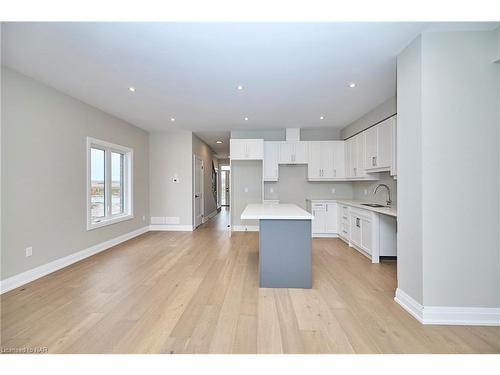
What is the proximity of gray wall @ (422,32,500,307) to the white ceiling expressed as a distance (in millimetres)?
312

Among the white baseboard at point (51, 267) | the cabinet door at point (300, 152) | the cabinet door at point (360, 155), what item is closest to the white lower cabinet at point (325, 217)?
the cabinet door at point (360, 155)

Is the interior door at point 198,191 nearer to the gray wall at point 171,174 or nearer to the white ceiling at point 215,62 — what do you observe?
the gray wall at point 171,174

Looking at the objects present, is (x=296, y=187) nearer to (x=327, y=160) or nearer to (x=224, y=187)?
(x=327, y=160)

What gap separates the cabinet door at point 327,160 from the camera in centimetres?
561

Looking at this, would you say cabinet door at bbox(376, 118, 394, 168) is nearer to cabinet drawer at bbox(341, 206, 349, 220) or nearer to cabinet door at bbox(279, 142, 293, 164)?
cabinet drawer at bbox(341, 206, 349, 220)

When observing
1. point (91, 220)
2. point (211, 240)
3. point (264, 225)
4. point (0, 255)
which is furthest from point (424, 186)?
point (91, 220)

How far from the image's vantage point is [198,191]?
7180mm

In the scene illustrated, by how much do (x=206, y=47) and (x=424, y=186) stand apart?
247cm

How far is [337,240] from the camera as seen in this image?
5117mm

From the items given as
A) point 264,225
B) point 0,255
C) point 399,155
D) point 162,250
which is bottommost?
point 162,250

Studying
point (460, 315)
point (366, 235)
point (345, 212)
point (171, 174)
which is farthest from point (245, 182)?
point (460, 315)

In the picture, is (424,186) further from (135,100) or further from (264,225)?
(135,100)

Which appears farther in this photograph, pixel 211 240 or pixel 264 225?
pixel 211 240

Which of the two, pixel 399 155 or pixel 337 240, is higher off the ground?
pixel 399 155
